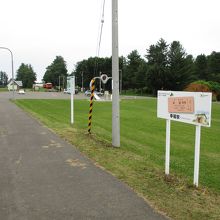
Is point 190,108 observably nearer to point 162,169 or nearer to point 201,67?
point 162,169

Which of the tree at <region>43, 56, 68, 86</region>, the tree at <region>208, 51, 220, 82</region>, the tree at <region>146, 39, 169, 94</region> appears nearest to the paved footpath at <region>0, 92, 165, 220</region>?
the tree at <region>146, 39, 169, 94</region>

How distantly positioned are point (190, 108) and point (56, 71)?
16826 centimetres

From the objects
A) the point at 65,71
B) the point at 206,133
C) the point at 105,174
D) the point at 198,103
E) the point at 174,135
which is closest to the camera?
the point at 198,103

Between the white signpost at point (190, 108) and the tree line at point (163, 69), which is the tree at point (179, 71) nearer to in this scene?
the tree line at point (163, 69)

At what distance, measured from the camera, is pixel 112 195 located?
19.7ft

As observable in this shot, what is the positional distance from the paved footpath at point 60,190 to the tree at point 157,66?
295 feet

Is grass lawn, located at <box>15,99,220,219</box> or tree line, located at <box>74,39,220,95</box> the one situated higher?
tree line, located at <box>74,39,220,95</box>

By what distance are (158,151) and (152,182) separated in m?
4.28

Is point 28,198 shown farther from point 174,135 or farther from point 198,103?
point 174,135

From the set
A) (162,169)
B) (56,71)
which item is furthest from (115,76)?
(56,71)

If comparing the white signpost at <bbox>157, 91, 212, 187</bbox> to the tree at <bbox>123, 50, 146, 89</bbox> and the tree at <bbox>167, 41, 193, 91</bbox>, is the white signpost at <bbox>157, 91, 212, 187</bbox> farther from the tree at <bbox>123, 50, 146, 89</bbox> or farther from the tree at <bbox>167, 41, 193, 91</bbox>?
the tree at <bbox>123, 50, 146, 89</bbox>

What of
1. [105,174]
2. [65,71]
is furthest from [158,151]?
[65,71]

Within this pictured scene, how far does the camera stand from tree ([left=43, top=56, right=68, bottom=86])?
170750 mm

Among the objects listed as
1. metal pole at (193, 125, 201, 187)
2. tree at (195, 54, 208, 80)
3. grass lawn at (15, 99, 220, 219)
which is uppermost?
tree at (195, 54, 208, 80)
